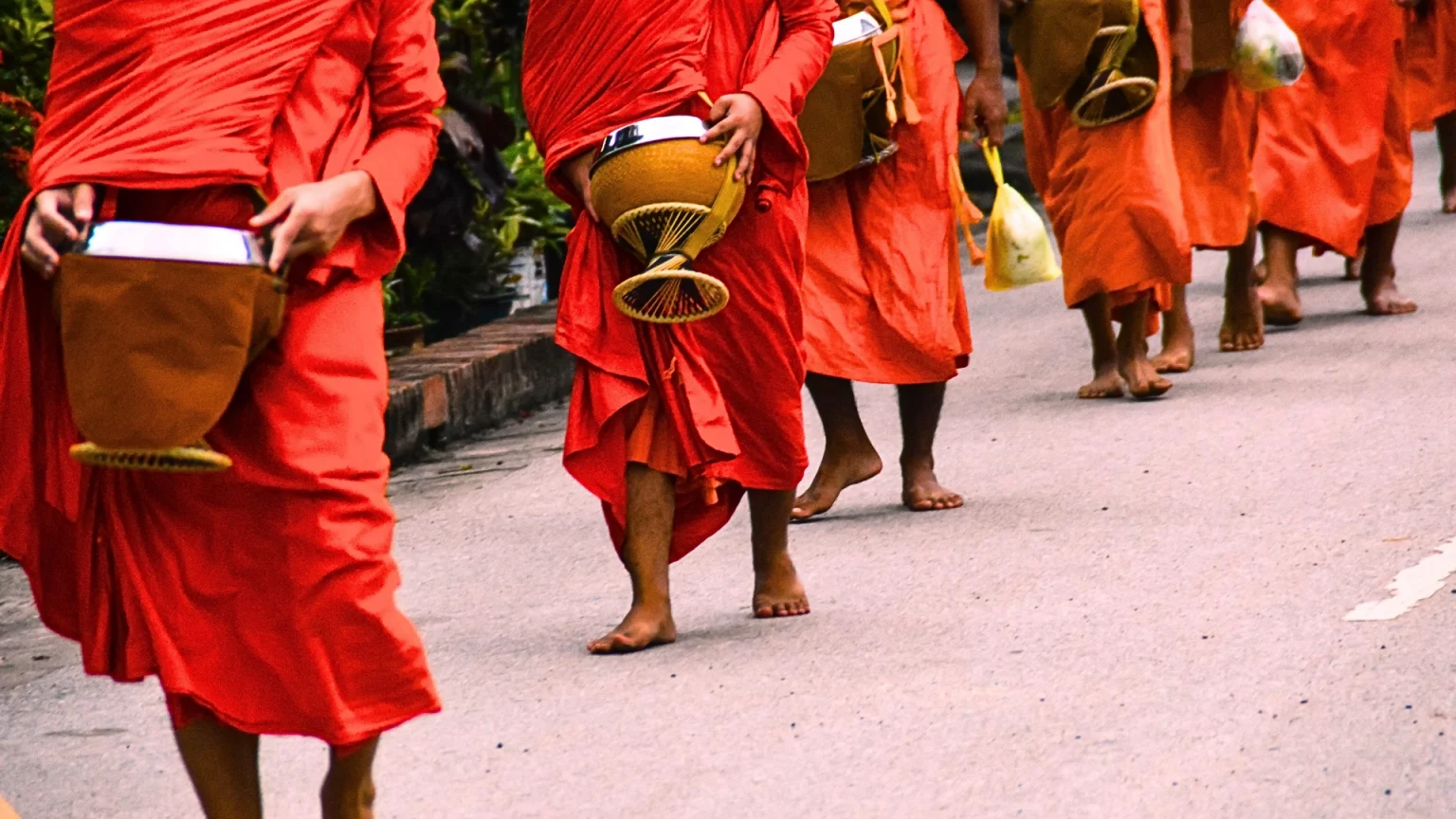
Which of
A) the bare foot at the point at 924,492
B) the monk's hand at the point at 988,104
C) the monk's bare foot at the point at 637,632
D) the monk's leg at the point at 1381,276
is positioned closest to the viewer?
the monk's bare foot at the point at 637,632

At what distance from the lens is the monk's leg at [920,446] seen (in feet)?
21.6

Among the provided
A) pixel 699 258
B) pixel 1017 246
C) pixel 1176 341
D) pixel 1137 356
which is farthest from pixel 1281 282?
pixel 699 258

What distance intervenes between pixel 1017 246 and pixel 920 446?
2.73ft

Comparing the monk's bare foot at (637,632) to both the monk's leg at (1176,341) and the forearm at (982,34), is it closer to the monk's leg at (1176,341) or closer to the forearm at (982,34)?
the forearm at (982,34)

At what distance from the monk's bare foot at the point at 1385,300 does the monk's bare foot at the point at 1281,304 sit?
301 mm

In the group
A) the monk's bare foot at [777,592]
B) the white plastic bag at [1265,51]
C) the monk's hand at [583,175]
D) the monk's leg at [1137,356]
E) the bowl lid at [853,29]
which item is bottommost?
the monk's leg at [1137,356]

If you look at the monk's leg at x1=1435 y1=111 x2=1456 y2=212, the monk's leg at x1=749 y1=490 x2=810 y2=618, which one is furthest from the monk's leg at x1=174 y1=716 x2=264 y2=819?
the monk's leg at x1=1435 y1=111 x2=1456 y2=212

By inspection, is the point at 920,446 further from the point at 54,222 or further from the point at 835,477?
the point at 54,222

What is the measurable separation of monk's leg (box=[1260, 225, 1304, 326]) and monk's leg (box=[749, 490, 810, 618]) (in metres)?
4.86

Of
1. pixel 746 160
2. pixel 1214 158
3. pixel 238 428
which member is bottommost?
pixel 1214 158

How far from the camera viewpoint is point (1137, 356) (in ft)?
27.1

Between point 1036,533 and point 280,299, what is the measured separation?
3.24m

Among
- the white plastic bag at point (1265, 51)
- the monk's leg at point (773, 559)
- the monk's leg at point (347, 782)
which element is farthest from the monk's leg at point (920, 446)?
the monk's leg at point (347, 782)

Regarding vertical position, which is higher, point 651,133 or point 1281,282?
point 651,133
